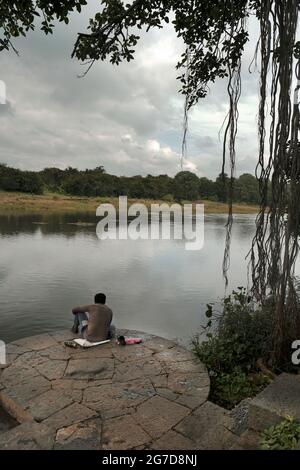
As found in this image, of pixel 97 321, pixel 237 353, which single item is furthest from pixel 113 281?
pixel 237 353

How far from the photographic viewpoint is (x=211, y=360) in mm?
4332

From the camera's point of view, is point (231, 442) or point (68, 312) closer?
point (231, 442)

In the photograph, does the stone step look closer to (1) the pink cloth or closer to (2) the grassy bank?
(1) the pink cloth

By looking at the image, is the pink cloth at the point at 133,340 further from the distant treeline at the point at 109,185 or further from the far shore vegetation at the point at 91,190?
the distant treeline at the point at 109,185

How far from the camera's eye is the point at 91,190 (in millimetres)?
52594

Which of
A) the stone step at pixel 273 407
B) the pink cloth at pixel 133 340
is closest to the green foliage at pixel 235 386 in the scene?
the stone step at pixel 273 407

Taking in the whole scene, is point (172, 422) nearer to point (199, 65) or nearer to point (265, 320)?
point (265, 320)

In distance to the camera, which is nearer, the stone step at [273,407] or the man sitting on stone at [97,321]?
the stone step at [273,407]

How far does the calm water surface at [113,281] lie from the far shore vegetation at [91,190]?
72.5ft

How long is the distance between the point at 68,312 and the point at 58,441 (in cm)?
500

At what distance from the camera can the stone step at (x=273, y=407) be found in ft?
7.59

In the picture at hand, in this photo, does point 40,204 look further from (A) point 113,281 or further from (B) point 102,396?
(B) point 102,396

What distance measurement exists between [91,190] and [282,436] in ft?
171

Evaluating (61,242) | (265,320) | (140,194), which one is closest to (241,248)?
(61,242)
